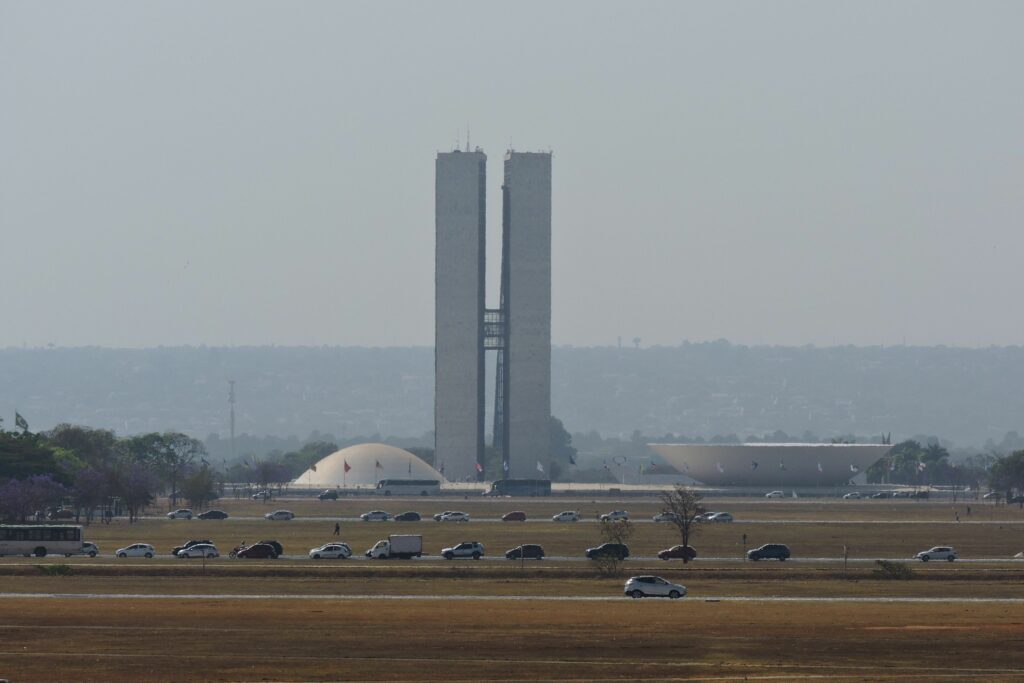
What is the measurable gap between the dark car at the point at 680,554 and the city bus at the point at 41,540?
31228 millimetres

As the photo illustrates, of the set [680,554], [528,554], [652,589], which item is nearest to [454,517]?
[528,554]

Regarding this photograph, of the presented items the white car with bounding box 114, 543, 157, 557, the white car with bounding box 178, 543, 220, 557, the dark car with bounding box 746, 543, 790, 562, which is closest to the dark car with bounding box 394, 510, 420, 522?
the white car with bounding box 114, 543, 157, 557

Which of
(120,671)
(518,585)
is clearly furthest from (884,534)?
(120,671)

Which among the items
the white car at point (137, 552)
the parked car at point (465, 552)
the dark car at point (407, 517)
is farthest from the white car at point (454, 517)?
the white car at point (137, 552)

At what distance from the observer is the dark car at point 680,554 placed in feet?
283

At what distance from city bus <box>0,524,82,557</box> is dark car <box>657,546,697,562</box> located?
102ft

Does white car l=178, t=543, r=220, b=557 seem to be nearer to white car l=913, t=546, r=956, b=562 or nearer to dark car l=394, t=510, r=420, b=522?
white car l=913, t=546, r=956, b=562

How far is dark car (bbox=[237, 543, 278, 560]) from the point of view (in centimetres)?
8819

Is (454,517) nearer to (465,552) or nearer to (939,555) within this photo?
(465,552)

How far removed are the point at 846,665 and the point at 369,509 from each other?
115725 mm

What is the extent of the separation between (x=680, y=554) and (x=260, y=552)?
69.8 ft

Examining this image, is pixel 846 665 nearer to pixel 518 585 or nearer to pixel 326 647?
pixel 326 647

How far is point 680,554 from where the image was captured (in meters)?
87.1

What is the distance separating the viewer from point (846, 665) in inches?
1928
